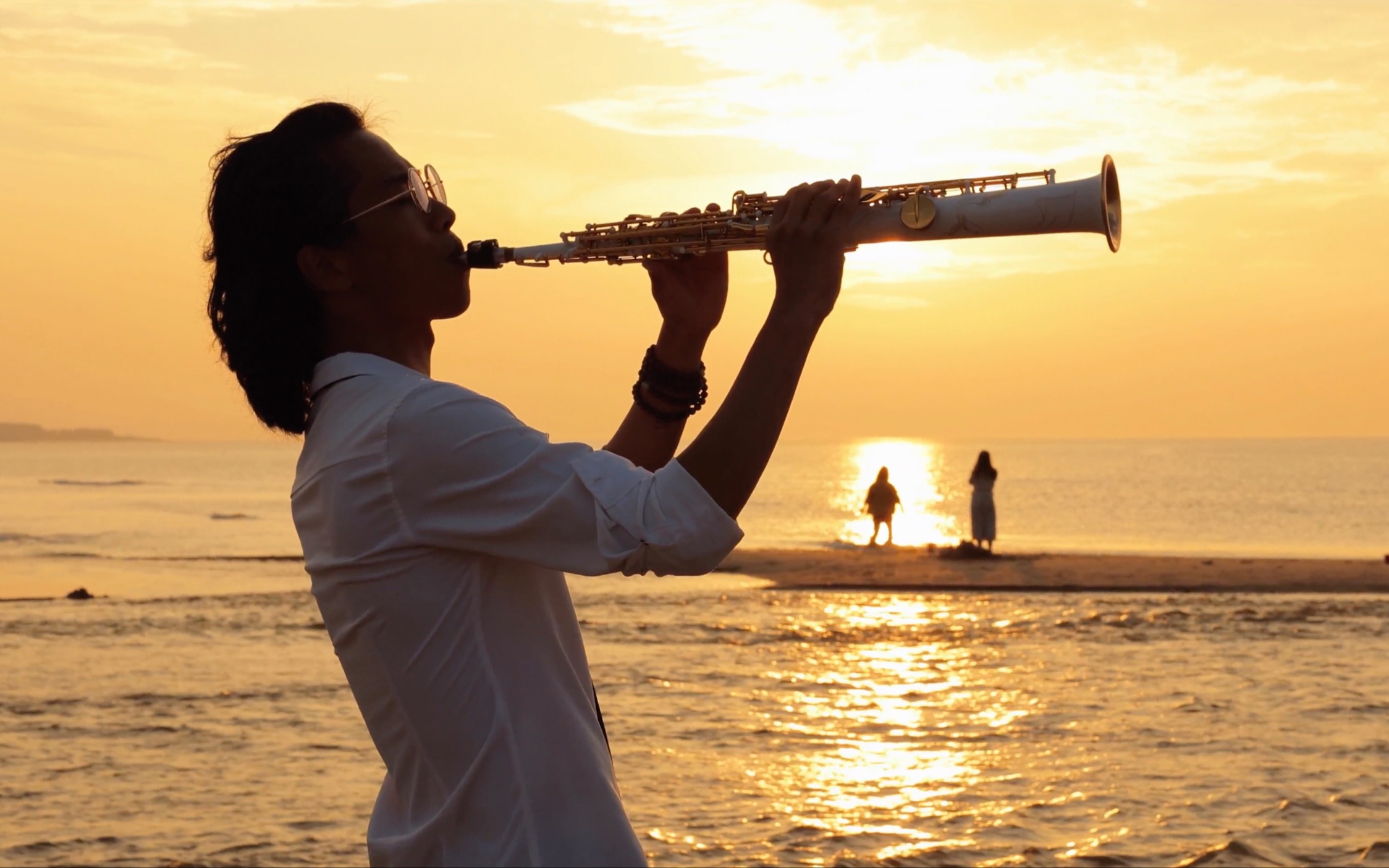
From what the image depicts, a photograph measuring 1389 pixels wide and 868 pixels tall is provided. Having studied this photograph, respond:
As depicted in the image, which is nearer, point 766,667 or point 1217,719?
Answer: point 1217,719

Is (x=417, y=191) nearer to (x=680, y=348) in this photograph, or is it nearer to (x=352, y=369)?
(x=352, y=369)

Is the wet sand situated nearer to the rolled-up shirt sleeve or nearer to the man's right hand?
the man's right hand

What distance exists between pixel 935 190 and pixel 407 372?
986 mm

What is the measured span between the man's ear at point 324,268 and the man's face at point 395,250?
0.04 feet

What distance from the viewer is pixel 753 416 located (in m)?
2.01

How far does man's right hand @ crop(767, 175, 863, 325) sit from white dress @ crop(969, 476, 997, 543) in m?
23.8

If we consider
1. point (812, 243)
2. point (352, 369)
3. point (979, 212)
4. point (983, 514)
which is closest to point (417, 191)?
point (352, 369)

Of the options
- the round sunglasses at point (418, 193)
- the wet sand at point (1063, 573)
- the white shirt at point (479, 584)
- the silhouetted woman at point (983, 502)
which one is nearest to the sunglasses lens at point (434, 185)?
the round sunglasses at point (418, 193)

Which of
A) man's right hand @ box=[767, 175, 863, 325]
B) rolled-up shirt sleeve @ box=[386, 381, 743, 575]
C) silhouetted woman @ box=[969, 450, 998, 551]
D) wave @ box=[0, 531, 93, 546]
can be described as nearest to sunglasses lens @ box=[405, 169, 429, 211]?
rolled-up shirt sleeve @ box=[386, 381, 743, 575]

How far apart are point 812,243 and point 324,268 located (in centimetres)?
84

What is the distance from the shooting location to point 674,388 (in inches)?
107

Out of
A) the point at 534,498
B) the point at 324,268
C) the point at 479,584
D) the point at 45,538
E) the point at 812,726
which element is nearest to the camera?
the point at 534,498

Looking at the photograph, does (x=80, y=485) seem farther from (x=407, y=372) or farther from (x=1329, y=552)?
(x=407, y=372)

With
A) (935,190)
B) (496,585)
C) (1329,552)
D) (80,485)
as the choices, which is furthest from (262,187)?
(80,485)
